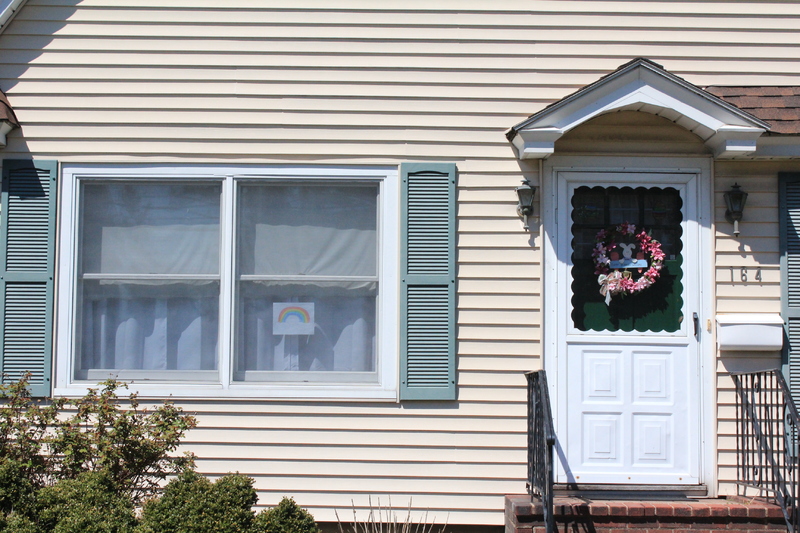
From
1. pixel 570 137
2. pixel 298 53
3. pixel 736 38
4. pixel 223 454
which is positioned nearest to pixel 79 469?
pixel 223 454

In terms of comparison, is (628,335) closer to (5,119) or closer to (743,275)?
(743,275)

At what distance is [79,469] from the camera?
482 centimetres

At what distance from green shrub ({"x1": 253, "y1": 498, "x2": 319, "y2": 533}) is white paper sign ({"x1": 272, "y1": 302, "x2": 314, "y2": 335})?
1.45 meters

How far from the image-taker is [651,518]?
4.90 metres

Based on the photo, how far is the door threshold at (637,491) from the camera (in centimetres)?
534

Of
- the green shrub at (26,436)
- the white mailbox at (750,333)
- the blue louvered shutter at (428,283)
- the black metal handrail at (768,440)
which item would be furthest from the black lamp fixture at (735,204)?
the green shrub at (26,436)

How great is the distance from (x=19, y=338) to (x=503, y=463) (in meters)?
3.46

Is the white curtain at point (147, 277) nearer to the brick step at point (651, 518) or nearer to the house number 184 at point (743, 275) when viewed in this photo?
the brick step at point (651, 518)

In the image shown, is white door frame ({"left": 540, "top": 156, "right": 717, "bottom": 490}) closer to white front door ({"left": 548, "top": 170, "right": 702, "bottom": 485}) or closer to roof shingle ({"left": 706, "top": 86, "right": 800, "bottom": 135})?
white front door ({"left": 548, "top": 170, "right": 702, "bottom": 485})

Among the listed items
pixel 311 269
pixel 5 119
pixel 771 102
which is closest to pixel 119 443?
pixel 311 269

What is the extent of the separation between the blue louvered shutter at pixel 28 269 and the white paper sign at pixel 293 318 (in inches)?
61.4

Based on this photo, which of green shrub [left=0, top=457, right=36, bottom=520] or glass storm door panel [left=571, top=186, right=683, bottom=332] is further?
glass storm door panel [left=571, top=186, right=683, bottom=332]

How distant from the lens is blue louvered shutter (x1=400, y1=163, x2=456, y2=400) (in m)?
5.43

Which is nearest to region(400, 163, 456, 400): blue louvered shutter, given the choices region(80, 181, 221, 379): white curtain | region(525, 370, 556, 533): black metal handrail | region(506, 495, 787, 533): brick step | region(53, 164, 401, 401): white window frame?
region(53, 164, 401, 401): white window frame
